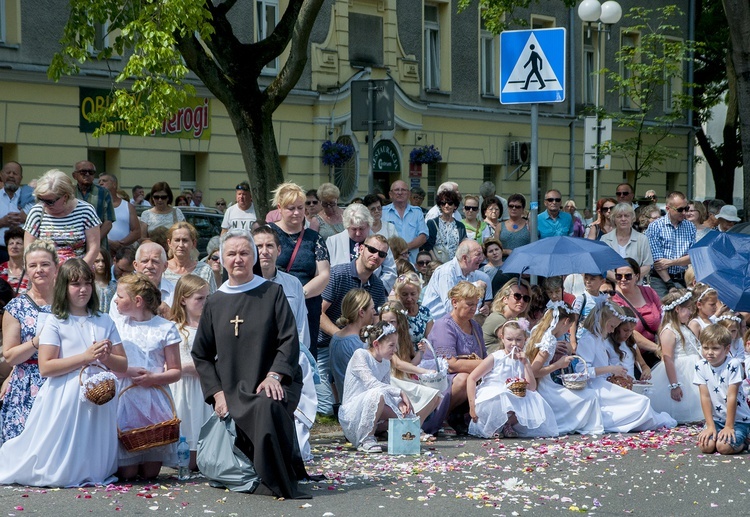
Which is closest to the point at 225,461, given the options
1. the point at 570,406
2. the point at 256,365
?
the point at 256,365

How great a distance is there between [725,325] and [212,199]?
1743 cm

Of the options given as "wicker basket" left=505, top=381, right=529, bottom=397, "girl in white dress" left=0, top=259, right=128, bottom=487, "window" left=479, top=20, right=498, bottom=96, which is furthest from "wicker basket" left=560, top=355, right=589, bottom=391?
"window" left=479, top=20, right=498, bottom=96

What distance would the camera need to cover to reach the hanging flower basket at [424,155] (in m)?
31.0

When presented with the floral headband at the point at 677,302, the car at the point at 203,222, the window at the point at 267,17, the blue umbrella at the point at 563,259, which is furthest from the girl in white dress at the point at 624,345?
the window at the point at 267,17

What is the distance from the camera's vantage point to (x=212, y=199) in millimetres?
26625

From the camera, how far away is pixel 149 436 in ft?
26.4

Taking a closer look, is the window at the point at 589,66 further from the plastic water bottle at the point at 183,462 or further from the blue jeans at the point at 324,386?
the plastic water bottle at the point at 183,462

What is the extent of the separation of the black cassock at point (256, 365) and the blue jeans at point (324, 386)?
8.91 feet

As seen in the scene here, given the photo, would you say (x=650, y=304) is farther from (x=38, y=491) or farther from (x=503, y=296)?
(x=38, y=491)

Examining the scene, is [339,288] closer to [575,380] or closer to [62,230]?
[575,380]

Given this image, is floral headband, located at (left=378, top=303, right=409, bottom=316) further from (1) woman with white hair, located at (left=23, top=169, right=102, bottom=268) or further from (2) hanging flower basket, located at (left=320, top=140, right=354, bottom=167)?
(2) hanging flower basket, located at (left=320, top=140, right=354, bottom=167)

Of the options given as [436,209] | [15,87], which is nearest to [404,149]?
[15,87]

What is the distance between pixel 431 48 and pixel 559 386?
887 inches

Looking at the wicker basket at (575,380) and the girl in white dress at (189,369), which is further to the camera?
→ the wicker basket at (575,380)
